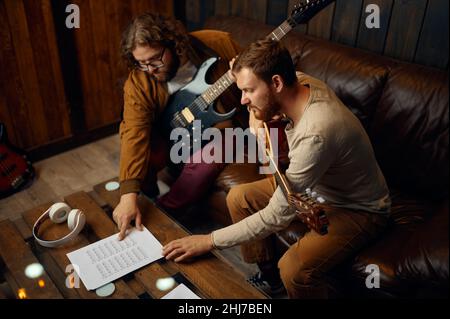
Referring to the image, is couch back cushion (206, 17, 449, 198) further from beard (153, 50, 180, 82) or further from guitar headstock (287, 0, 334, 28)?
beard (153, 50, 180, 82)

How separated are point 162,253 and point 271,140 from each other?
611 millimetres

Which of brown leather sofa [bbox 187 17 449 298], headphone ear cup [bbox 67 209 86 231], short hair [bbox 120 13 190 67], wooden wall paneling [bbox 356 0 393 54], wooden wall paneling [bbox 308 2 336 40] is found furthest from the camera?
wooden wall paneling [bbox 308 2 336 40]

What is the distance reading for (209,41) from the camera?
7.02 ft

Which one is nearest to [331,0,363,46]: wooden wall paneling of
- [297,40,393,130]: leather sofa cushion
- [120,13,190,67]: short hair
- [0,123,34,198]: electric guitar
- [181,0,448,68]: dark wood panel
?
→ [181,0,448,68]: dark wood panel

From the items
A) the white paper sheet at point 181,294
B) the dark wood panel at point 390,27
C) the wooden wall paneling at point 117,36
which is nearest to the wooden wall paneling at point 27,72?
the wooden wall paneling at point 117,36

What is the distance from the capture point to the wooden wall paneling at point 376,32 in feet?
6.62

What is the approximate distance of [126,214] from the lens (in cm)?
159

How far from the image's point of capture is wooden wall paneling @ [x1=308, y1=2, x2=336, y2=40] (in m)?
2.24

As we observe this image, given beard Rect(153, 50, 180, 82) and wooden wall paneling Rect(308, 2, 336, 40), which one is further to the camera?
wooden wall paneling Rect(308, 2, 336, 40)

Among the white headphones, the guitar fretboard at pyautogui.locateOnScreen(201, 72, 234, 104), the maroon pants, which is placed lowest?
the maroon pants

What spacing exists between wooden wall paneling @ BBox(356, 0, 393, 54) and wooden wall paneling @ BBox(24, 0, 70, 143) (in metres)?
1.74
